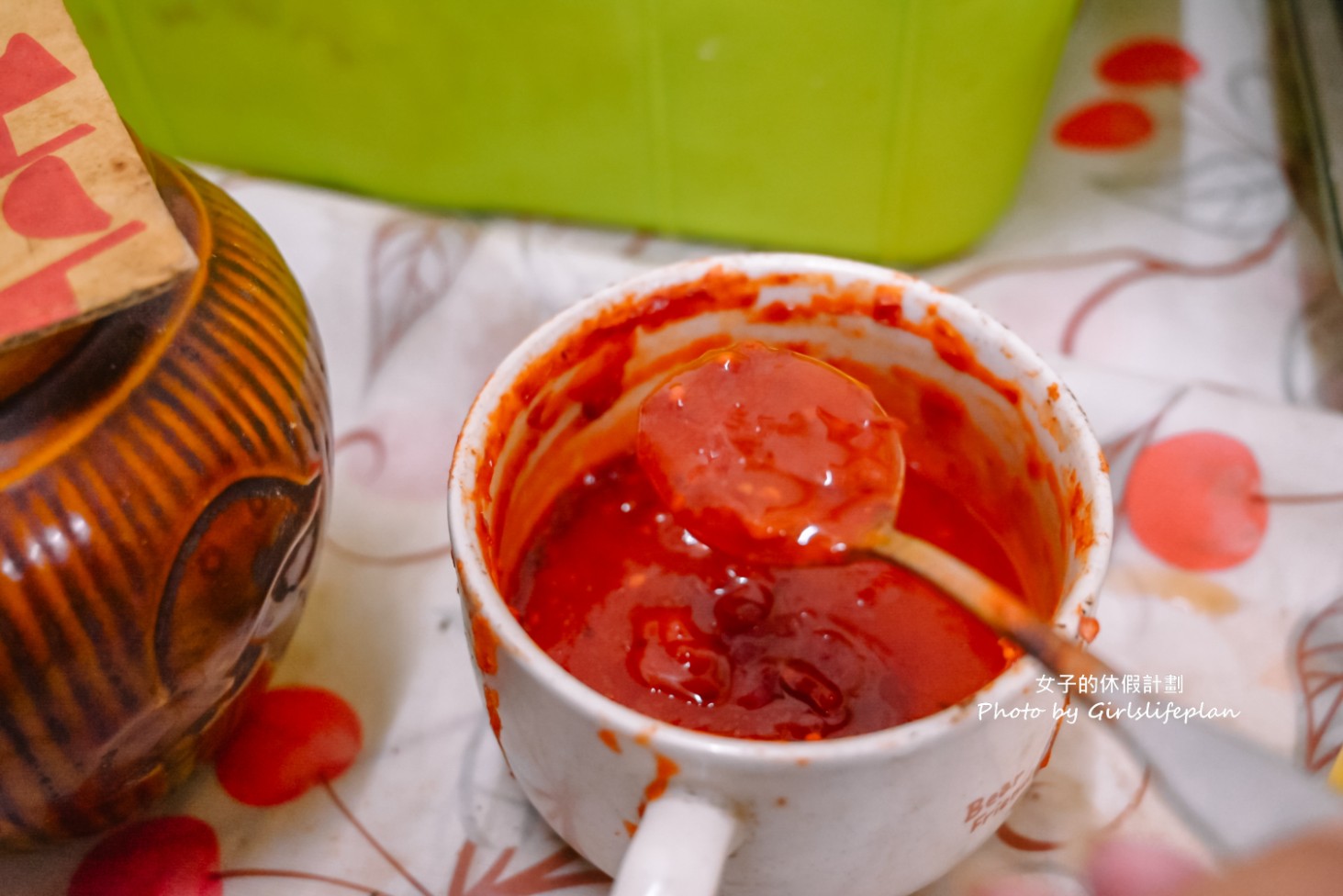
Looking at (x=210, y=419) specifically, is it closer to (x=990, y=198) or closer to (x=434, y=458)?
(x=434, y=458)

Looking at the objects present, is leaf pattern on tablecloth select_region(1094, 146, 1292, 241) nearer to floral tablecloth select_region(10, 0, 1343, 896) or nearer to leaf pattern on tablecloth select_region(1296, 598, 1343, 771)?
floral tablecloth select_region(10, 0, 1343, 896)

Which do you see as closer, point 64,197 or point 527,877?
point 64,197

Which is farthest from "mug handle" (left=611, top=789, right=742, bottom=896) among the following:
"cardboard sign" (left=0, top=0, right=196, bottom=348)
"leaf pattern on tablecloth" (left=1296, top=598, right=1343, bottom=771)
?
"leaf pattern on tablecloth" (left=1296, top=598, right=1343, bottom=771)

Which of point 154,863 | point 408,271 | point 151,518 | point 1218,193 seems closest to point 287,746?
point 154,863

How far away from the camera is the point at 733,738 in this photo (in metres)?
0.39

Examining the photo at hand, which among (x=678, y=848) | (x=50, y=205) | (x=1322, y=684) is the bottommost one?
(x=1322, y=684)

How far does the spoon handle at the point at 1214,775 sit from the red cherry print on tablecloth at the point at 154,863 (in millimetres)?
386

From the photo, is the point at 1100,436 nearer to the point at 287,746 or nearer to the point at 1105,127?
the point at 1105,127

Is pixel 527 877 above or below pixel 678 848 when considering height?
below

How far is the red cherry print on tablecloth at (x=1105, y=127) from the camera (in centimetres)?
91

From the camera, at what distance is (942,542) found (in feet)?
1.86

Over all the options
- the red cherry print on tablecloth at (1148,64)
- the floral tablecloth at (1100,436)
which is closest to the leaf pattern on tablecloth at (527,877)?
the floral tablecloth at (1100,436)

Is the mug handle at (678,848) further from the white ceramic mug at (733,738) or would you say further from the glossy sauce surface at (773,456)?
the glossy sauce surface at (773,456)

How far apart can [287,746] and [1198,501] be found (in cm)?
52
